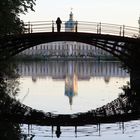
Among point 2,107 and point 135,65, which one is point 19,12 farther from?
point 2,107

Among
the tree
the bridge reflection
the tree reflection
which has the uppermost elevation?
the tree

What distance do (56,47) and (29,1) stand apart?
4828 inches

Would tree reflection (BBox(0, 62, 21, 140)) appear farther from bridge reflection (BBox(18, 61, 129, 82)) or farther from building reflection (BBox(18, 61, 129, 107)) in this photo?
bridge reflection (BBox(18, 61, 129, 82))

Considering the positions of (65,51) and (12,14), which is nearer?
(12,14)

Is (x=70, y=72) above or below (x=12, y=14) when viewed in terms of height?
below

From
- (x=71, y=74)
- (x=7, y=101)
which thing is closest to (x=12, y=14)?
(x=7, y=101)

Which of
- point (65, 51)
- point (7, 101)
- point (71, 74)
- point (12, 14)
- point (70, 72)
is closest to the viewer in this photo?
point (7, 101)

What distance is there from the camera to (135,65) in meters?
40.6

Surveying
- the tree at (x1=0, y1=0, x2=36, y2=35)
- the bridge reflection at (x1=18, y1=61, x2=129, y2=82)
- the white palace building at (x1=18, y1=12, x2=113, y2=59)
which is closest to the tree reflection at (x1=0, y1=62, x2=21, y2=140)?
the tree at (x1=0, y1=0, x2=36, y2=35)

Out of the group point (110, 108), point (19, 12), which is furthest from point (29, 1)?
point (110, 108)

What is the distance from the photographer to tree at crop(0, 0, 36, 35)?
3244 cm

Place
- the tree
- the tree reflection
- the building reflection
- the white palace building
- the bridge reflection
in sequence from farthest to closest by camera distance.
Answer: the white palace building, the bridge reflection, the building reflection, the tree, the tree reflection

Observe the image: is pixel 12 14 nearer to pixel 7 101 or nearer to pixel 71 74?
pixel 7 101

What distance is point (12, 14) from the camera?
34.6 m
